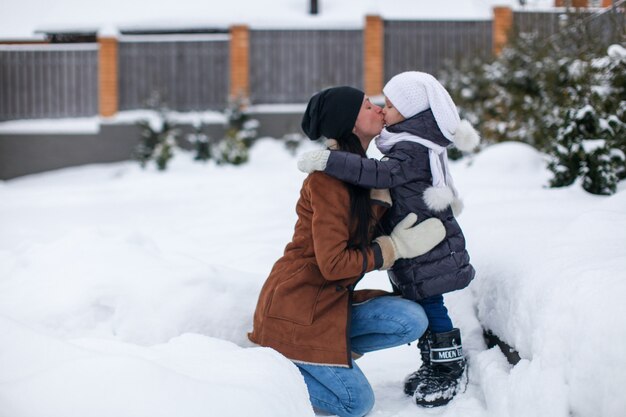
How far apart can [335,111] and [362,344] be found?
92cm

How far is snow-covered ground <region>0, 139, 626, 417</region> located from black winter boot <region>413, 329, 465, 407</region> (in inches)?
1.9

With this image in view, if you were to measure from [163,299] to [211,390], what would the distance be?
1470 millimetres

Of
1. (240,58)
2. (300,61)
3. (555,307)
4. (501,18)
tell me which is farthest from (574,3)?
(240,58)

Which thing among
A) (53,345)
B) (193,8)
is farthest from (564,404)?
(193,8)

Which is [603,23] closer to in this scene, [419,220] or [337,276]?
[419,220]

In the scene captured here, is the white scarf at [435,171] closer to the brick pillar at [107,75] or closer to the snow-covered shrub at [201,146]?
the snow-covered shrub at [201,146]

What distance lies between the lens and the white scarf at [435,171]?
94.9 inches

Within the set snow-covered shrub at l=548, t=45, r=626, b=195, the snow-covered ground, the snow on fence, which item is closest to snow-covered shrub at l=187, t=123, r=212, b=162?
the snow on fence

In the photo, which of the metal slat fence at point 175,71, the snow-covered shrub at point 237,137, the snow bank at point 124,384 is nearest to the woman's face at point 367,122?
the snow bank at point 124,384

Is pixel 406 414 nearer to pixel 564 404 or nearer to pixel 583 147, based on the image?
pixel 564 404

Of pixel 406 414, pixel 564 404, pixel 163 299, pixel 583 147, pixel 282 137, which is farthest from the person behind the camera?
pixel 282 137

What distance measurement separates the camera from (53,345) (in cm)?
159

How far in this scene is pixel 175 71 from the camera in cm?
1323

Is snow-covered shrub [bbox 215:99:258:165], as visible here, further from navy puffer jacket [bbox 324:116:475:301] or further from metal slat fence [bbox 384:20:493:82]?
navy puffer jacket [bbox 324:116:475:301]
